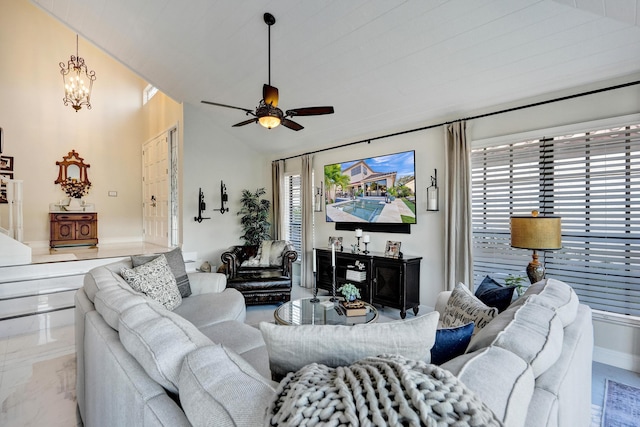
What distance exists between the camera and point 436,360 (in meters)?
1.15

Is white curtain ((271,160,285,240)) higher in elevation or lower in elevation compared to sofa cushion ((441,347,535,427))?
higher

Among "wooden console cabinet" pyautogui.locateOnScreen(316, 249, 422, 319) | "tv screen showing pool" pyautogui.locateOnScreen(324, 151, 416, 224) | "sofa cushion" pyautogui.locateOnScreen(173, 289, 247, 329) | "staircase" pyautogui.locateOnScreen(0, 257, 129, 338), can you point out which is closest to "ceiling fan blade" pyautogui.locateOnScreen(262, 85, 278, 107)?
"sofa cushion" pyautogui.locateOnScreen(173, 289, 247, 329)

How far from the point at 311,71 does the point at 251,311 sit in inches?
126

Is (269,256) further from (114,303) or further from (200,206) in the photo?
(114,303)

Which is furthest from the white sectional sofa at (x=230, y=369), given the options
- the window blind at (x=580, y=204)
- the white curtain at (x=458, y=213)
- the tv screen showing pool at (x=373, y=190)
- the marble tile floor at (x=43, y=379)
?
the tv screen showing pool at (x=373, y=190)

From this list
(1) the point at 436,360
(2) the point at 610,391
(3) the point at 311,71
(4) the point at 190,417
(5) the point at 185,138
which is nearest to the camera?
(4) the point at 190,417

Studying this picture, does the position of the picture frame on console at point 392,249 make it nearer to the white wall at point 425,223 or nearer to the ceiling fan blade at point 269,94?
the white wall at point 425,223

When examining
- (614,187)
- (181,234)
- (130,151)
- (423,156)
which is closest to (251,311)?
(181,234)

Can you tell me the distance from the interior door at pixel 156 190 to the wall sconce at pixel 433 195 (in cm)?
512

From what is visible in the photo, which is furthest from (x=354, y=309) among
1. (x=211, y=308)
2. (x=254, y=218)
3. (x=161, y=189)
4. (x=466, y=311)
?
(x=161, y=189)

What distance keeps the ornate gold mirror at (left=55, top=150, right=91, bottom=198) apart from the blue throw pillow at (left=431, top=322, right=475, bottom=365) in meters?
8.39

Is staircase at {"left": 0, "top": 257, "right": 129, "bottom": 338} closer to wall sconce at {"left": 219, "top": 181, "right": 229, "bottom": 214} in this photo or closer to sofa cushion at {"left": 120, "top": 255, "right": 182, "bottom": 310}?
sofa cushion at {"left": 120, "top": 255, "right": 182, "bottom": 310}

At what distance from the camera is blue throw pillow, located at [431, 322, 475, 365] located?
1.16m

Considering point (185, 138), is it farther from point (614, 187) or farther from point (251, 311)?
point (614, 187)
